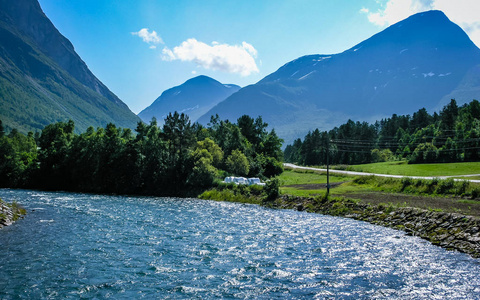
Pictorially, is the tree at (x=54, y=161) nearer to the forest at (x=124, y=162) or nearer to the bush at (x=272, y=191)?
the forest at (x=124, y=162)

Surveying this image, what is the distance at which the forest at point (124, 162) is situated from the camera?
84.6 m

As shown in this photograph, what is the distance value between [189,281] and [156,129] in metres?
78.1

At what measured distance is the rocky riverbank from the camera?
87.6 ft

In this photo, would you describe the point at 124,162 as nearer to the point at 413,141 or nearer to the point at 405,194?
the point at 405,194

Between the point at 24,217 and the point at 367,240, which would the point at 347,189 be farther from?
the point at 24,217

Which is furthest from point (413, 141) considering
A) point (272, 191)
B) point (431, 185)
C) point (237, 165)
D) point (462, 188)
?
point (462, 188)

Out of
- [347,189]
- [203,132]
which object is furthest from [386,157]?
[347,189]

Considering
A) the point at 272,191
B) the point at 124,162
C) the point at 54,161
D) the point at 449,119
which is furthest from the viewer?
the point at 449,119

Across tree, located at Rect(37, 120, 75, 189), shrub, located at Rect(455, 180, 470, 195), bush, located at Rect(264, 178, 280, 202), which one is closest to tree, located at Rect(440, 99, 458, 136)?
shrub, located at Rect(455, 180, 470, 195)

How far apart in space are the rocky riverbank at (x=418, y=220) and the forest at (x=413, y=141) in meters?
54.8

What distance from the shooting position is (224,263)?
2238 cm

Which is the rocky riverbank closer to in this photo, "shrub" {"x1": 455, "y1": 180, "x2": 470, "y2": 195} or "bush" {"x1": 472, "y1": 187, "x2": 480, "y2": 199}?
"bush" {"x1": 472, "y1": 187, "x2": 480, "y2": 199}

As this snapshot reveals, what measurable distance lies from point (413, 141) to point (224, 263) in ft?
425

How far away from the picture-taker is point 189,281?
18703 mm
